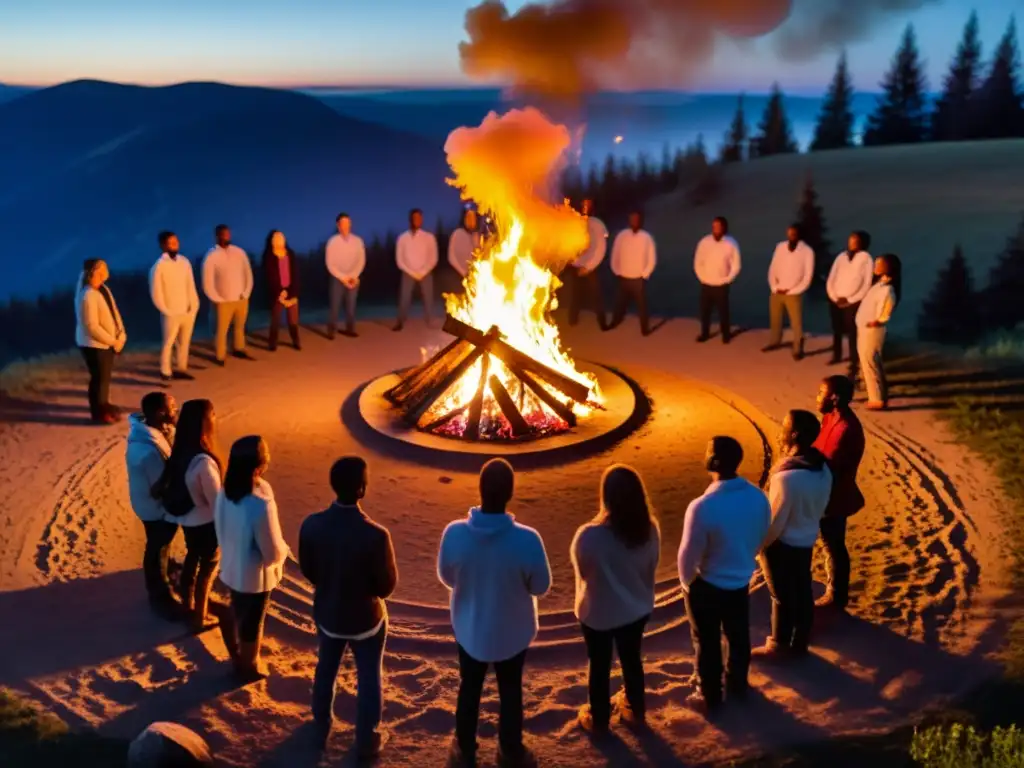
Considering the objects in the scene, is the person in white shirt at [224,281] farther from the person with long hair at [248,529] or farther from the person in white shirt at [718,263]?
the person with long hair at [248,529]

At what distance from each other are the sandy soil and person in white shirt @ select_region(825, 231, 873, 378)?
3.51 feet

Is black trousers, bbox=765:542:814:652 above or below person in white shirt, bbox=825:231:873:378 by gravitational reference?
below

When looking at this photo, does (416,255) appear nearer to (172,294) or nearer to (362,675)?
(172,294)

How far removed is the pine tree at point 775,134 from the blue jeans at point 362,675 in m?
47.1

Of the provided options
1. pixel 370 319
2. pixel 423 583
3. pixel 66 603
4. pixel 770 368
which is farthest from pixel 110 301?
pixel 770 368

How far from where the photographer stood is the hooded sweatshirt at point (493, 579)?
4418 millimetres

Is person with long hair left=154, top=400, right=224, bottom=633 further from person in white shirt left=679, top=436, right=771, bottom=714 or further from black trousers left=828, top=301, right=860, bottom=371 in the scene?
black trousers left=828, top=301, right=860, bottom=371

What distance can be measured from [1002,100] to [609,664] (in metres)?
50.8

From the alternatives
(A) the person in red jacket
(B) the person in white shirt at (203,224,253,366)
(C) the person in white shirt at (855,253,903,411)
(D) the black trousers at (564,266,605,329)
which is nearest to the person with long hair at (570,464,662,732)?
(A) the person in red jacket

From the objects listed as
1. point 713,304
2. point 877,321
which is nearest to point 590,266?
point 713,304

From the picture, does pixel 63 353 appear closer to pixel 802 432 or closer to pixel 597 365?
pixel 597 365

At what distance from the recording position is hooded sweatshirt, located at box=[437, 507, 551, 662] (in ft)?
14.5

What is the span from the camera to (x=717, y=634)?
17.3ft

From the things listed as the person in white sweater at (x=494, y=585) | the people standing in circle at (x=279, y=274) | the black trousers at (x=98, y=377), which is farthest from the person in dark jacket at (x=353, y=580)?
the people standing in circle at (x=279, y=274)
